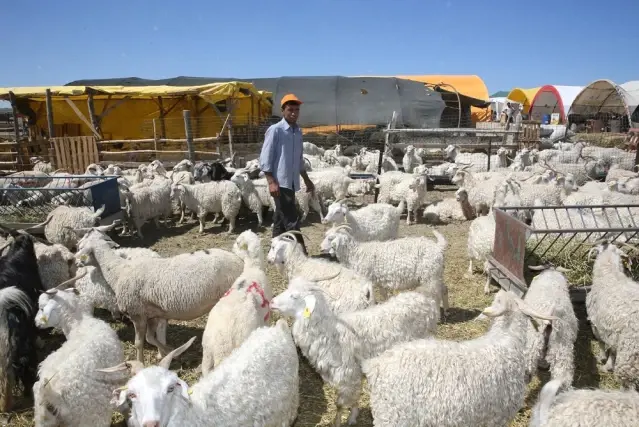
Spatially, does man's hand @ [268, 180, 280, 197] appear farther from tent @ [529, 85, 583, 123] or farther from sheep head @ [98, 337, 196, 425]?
tent @ [529, 85, 583, 123]

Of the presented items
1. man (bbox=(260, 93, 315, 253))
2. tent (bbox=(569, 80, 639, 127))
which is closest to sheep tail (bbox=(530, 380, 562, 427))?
man (bbox=(260, 93, 315, 253))

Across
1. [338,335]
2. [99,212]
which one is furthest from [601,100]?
[338,335]

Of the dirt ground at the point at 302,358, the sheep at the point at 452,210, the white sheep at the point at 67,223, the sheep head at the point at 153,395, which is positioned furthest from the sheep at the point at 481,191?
the sheep head at the point at 153,395

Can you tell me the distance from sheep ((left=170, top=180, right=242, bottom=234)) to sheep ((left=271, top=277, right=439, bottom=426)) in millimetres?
6155

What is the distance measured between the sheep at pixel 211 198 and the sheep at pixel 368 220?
316 centimetres

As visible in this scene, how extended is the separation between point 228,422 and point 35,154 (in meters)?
16.1

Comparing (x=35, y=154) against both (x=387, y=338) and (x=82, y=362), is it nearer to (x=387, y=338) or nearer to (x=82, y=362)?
(x=82, y=362)

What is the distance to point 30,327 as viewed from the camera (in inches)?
170

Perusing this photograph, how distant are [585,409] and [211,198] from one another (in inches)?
326

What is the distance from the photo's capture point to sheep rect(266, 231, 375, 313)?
4516 mm

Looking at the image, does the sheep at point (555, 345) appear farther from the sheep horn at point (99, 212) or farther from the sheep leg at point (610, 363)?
the sheep horn at point (99, 212)

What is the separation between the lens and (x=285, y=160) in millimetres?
5930

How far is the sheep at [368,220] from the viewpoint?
23.3 ft

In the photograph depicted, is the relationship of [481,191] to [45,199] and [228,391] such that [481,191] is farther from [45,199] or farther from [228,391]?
[45,199]
